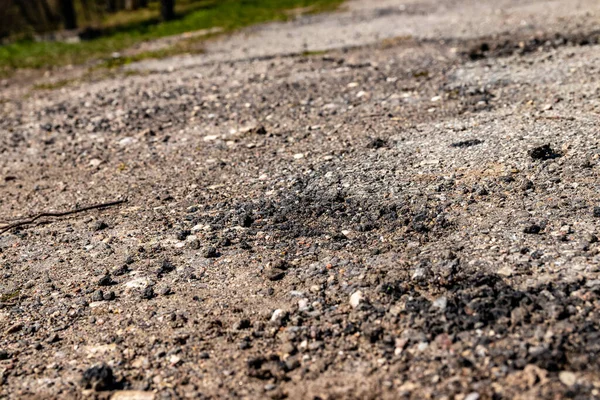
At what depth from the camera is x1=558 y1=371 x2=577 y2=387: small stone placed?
2.19 m

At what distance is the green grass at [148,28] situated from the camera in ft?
37.6

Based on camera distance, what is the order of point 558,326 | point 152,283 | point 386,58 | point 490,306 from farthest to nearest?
1. point 386,58
2. point 152,283
3. point 490,306
4. point 558,326

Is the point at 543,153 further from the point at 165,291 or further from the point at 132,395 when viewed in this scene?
the point at 132,395

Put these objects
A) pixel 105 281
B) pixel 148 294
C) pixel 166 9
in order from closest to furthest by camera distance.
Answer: pixel 148 294 → pixel 105 281 → pixel 166 9

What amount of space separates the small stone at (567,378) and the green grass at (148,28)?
30.2ft

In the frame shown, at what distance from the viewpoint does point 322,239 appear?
3482 mm

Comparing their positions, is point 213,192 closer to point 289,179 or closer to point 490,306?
point 289,179

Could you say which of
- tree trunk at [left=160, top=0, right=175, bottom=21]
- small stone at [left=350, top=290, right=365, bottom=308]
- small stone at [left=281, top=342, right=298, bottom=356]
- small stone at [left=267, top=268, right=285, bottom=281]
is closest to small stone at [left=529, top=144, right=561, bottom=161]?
small stone at [left=350, top=290, right=365, bottom=308]

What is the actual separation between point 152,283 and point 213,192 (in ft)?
4.11

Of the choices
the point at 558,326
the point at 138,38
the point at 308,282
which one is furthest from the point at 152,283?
the point at 138,38

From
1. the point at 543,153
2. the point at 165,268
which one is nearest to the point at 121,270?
the point at 165,268

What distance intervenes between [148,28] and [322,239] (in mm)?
12765

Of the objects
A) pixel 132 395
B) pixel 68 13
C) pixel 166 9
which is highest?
pixel 68 13

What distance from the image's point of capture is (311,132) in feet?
17.5
